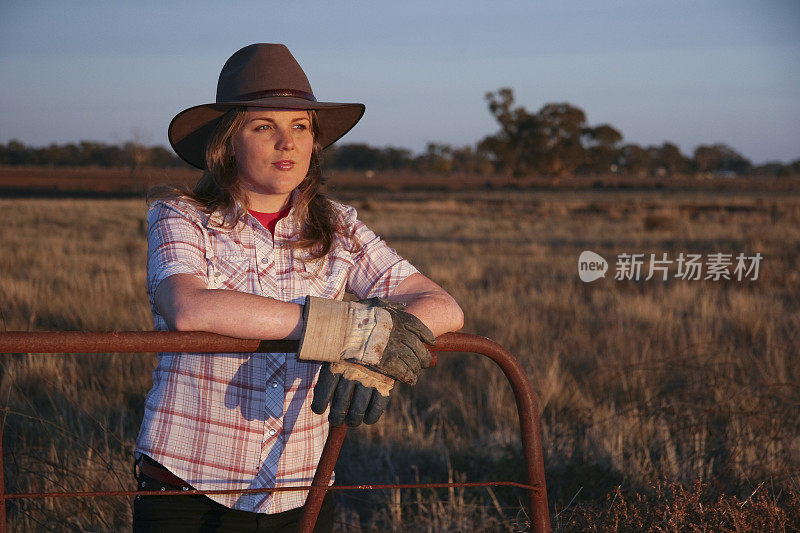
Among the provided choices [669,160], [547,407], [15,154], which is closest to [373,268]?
[547,407]

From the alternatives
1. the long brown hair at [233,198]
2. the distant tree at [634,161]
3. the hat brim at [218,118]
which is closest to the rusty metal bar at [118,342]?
the long brown hair at [233,198]

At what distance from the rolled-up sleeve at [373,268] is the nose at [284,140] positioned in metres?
0.30

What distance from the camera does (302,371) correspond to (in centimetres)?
208

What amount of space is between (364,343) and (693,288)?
9.92 m

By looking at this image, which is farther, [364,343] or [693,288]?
[693,288]

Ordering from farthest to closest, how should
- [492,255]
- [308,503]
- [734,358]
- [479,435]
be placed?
1. [492,255]
2. [734,358]
3. [479,435]
4. [308,503]

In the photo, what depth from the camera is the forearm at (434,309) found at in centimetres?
189

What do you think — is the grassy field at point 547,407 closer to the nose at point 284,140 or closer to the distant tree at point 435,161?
the nose at point 284,140

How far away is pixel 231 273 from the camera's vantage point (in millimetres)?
2027

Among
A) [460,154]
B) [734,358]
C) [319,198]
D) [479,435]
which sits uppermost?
[460,154]

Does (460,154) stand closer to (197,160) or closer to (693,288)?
(693,288)

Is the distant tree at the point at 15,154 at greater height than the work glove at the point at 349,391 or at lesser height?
greater

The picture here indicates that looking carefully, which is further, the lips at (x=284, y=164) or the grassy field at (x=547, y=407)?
the grassy field at (x=547, y=407)

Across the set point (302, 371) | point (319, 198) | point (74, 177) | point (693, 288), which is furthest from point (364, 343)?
point (74, 177)
